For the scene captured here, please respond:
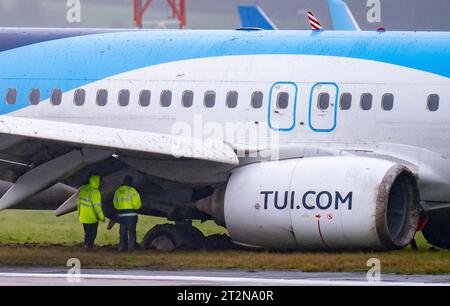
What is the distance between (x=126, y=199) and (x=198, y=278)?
488 cm

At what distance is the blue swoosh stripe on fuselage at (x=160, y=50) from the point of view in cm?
2731

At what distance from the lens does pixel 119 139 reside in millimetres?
26203

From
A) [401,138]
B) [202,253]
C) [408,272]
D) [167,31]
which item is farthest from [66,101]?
[408,272]

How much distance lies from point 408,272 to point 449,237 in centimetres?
521

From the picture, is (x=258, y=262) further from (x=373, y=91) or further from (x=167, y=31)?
(x=167, y=31)

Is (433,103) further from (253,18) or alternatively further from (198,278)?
(253,18)

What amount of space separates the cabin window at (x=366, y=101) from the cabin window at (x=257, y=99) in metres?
1.80

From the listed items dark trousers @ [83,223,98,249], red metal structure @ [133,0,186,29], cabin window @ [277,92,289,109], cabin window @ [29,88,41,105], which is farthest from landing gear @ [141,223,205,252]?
red metal structure @ [133,0,186,29]

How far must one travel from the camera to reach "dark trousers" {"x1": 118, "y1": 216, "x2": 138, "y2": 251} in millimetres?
27297

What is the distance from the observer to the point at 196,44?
28.9m

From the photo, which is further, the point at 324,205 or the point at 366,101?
the point at 366,101

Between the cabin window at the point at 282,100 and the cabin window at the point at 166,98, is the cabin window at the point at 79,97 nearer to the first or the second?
the cabin window at the point at 166,98

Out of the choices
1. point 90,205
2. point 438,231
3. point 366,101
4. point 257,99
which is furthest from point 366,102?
point 90,205

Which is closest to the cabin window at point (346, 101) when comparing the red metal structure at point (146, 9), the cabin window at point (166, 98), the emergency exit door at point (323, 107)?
the emergency exit door at point (323, 107)
